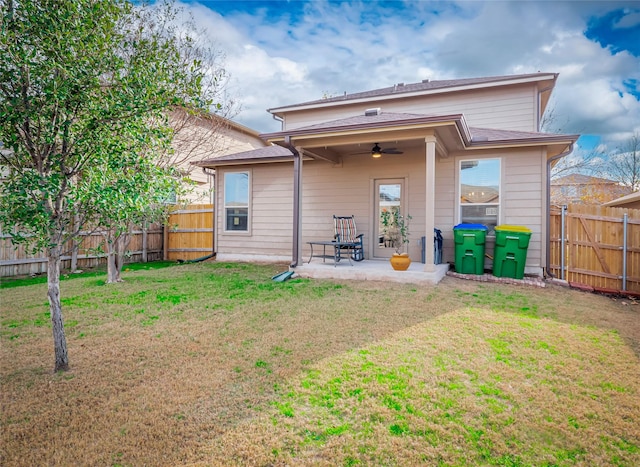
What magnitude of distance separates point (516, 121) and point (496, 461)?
362 inches

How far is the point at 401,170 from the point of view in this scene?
26.9 ft

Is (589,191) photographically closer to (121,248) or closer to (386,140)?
(386,140)

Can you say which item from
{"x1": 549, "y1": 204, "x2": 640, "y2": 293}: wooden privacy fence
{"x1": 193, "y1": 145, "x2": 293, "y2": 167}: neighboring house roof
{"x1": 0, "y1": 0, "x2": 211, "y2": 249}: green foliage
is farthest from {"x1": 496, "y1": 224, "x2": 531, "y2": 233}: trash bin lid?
{"x1": 0, "y1": 0, "x2": 211, "y2": 249}: green foliage

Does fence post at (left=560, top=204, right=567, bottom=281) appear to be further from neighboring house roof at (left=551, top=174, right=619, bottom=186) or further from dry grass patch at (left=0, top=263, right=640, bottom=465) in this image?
neighboring house roof at (left=551, top=174, right=619, bottom=186)

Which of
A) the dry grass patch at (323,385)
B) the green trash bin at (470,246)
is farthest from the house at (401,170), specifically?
the dry grass patch at (323,385)

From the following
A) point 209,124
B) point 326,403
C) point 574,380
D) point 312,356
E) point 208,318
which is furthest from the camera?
point 209,124

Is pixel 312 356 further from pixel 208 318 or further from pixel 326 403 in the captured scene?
pixel 208 318

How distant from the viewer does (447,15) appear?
8695 mm

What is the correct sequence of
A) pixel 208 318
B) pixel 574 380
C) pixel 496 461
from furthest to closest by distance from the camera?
pixel 208 318
pixel 574 380
pixel 496 461

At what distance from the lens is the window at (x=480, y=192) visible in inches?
295

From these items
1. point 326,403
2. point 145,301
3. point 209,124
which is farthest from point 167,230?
point 326,403

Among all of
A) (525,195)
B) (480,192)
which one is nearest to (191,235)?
(480,192)

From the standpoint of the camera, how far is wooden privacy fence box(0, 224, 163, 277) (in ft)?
24.3

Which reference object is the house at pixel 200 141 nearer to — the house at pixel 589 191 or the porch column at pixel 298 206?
the porch column at pixel 298 206
